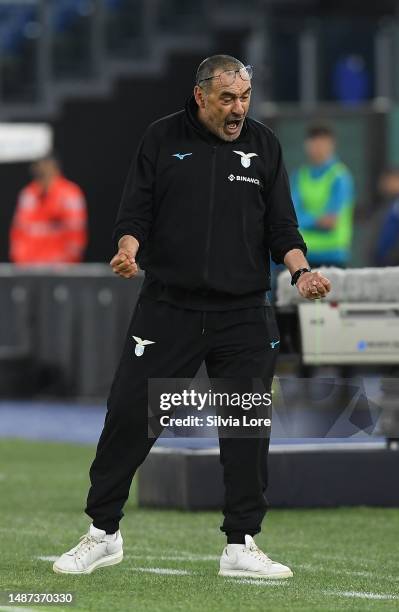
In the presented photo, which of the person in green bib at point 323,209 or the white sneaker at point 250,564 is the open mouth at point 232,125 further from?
the person in green bib at point 323,209

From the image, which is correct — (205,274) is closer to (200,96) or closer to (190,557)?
(200,96)

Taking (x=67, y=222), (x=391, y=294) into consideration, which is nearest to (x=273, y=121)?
(x=67, y=222)

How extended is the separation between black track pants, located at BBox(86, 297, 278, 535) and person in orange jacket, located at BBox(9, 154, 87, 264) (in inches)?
486

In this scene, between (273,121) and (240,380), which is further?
(273,121)

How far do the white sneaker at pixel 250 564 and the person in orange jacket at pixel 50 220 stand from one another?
12451 millimetres

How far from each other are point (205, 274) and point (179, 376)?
1.32 feet

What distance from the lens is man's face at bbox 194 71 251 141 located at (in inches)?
279

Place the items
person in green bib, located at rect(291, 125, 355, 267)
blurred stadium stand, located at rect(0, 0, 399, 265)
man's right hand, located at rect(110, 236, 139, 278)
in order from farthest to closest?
blurred stadium stand, located at rect(0, 0, 399, 265) → person in green bib, located at rect(291, 125, 355, 267) → man's right hand, located at rect(110, 236, 139, 278)

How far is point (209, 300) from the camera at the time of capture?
23.6 ft

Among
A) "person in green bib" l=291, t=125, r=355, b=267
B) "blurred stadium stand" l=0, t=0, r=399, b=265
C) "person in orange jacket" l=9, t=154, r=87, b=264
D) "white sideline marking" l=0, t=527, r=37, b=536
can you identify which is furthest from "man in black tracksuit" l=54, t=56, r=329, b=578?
"blurred stadium stand" l=0, t=0, r=399, b=265

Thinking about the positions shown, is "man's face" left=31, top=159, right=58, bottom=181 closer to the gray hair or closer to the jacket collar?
the jacket collar

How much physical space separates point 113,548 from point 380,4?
1702cm

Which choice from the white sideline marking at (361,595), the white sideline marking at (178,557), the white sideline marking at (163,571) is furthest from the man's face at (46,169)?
the white sideline marking at (361,595)

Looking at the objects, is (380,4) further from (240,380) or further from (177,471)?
(240,380)
